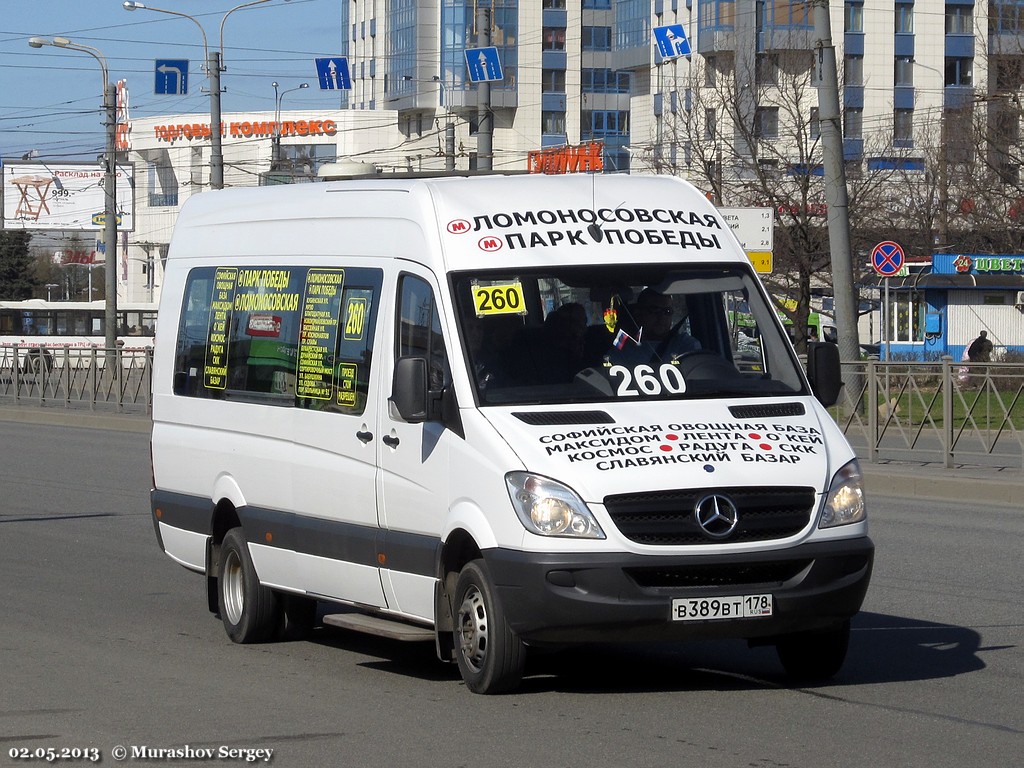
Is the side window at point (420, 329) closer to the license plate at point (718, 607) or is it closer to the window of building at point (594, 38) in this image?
the license plate at point (718, 607)

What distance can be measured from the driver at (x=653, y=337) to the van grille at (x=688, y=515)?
97 centimetres

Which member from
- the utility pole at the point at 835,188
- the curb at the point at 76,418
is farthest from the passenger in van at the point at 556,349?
the curb at the point at 76,418

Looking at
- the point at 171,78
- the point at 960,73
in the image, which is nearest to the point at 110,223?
the point at 171,78

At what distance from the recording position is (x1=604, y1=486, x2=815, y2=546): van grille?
267 inches

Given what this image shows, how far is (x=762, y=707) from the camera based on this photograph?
696 cm

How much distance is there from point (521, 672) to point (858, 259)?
38200mm

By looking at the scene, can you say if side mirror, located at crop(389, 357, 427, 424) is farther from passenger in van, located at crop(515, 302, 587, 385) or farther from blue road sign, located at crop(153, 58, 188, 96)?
blue road sign, located at crop(153, 58, 188, 96)

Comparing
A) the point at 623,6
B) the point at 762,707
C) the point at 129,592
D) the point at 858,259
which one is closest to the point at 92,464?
the point at 129,592

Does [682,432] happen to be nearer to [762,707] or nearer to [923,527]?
[762,707]

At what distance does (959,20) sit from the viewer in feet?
279

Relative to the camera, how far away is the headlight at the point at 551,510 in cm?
677

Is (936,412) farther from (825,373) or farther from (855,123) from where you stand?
(855,123)

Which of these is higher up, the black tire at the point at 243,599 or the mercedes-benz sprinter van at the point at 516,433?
the mercedes-benz sprinter van at the point at 516,433

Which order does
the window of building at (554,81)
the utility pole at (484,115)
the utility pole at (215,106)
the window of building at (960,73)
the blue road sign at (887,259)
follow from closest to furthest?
1. the utility pole at (484,115)
2. the blue road sign at (887,259)
3. the utility pole at (215,106)
4. the window of building at (960,73)
5. the window of building at (554,81)
